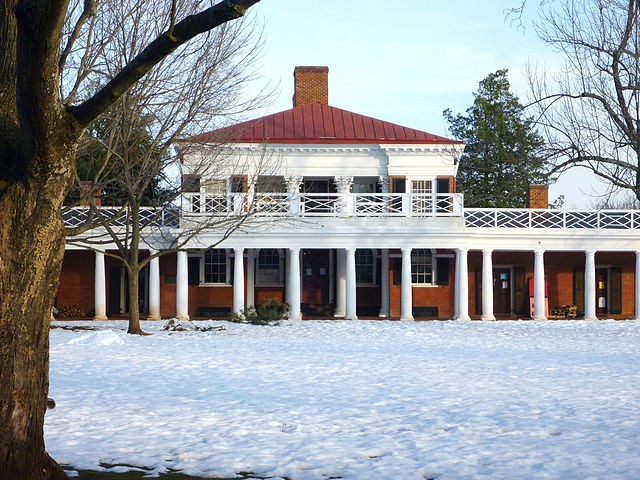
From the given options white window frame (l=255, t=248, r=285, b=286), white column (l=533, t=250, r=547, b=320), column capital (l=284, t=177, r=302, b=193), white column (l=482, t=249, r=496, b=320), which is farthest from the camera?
white window frame (l=255, t=248, r=285, b=286)

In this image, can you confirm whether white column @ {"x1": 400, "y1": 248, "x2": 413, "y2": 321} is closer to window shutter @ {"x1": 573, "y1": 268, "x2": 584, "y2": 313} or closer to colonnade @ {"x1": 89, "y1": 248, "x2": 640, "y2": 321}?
colonnade @ {"x1": 89, "y1": 248, "x2": 640, "y2": 321}

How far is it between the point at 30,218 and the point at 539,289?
91.1 ft

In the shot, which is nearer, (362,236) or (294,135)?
(362,236)

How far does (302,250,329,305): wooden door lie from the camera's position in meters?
35.6

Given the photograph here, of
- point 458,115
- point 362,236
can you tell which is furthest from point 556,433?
point 458,115

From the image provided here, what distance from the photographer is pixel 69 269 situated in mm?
34781

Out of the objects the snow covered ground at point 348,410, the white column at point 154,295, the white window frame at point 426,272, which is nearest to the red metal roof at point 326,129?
the white window frame at point 426,272

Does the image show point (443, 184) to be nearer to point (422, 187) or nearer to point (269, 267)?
point (422, 187)

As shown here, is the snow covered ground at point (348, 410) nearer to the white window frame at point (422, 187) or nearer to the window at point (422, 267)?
the window at point (422, 267)

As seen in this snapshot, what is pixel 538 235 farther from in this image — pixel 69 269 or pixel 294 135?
pixel 69 269

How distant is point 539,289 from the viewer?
32375mm

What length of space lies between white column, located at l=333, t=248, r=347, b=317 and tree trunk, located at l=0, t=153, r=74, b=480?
89.5 ft

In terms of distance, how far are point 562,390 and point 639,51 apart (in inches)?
423

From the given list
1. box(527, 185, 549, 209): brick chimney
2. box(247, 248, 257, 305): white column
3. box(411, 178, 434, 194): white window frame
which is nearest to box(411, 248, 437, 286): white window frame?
box(411, 178, 434, 194): white window frame
